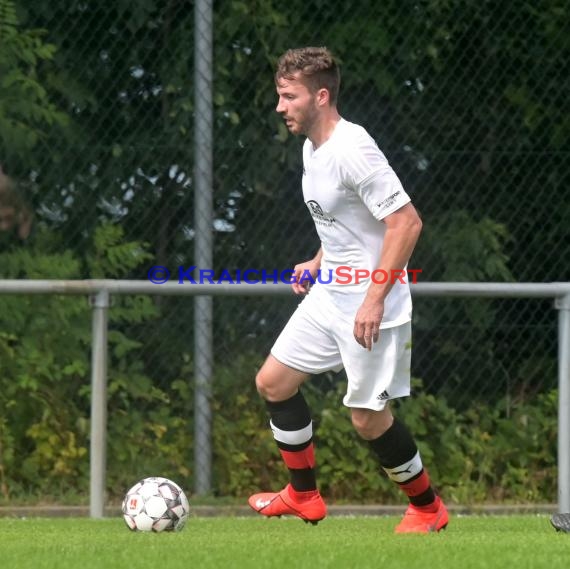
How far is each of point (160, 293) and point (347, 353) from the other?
5.08 feet

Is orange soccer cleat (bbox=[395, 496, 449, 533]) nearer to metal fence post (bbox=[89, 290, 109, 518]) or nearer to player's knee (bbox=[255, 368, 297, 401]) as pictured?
player's knee (bbox=[255, 368, 297, 401])

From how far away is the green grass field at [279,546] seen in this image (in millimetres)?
4828

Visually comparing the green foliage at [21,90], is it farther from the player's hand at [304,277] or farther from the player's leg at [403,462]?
the player's leg at [403,462]

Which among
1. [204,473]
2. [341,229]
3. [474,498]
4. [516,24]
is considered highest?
[516,24]

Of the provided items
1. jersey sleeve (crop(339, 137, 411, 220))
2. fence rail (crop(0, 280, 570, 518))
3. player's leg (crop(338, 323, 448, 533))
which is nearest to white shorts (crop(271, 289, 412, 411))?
player's leg (crop(338, 323, 448, 533))

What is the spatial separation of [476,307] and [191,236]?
1555mm

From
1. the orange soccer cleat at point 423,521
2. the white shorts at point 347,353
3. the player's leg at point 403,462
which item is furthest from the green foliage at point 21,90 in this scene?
the orange soccer cleat at point 423,521

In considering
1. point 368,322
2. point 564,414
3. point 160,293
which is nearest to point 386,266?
point 368,322

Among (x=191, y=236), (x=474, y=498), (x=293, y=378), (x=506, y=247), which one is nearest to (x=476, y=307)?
(x=506, y=247)

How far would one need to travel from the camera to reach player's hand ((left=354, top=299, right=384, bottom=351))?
561 centimetres

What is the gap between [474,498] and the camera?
8.12 meters

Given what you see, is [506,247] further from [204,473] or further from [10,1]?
[10,1]

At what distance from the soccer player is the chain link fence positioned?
2109 mm

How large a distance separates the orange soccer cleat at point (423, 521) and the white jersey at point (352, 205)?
78 cm
